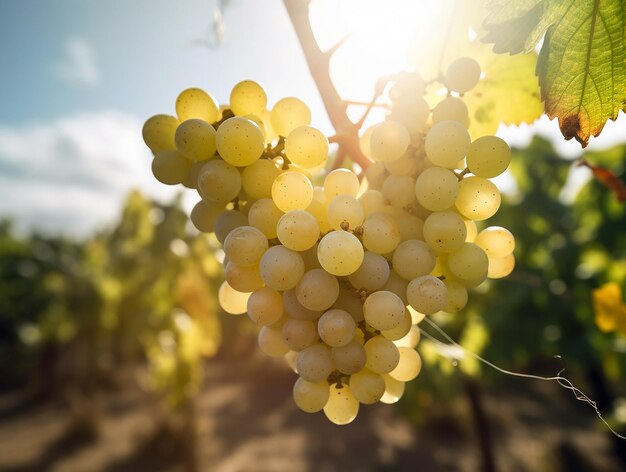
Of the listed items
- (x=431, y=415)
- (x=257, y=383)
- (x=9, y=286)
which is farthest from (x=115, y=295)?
(x=9, y=286)

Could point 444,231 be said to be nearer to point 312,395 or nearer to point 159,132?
point 312,395

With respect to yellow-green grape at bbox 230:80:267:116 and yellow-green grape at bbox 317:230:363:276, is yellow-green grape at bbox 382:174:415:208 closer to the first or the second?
yellow-green grape at bbox 317:230:363:276

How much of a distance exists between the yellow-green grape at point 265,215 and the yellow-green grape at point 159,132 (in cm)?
16

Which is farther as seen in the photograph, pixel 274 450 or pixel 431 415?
pixel 431 415

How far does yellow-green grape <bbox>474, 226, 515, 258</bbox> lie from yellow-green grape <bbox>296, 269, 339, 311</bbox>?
250mm

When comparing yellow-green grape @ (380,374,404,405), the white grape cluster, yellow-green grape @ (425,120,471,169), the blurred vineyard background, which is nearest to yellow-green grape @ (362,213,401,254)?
the white grape cluster

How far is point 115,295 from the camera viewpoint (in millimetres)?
5973

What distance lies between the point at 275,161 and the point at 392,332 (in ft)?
0.93

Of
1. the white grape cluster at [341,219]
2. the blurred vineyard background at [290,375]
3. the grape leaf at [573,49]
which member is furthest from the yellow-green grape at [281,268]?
the blurred vineyard background at [290,375]

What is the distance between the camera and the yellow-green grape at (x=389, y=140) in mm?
522

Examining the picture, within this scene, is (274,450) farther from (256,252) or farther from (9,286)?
(9,286)

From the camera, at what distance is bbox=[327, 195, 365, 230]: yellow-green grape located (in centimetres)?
51

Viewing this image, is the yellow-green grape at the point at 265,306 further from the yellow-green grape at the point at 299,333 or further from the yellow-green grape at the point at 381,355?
the yellow-green grape at the point at 381,355

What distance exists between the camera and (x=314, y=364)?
20.7 inches
